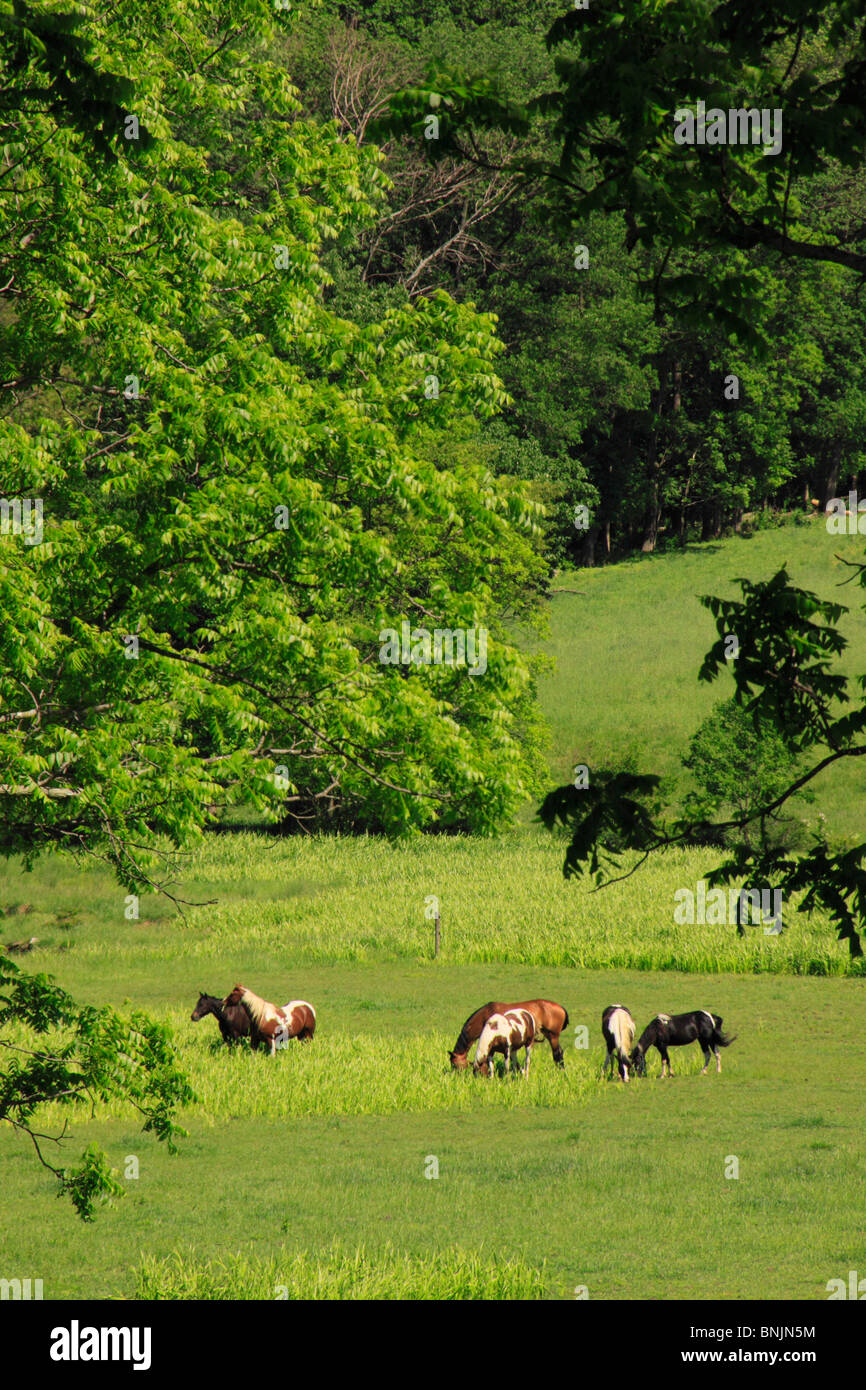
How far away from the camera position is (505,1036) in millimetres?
19672

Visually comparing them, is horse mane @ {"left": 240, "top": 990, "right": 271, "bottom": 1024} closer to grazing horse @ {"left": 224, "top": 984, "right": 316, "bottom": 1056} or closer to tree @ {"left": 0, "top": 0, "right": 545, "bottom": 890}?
grazing horse @ {"left": 224, "top": 984, "right": 316, "bottom": 1056}

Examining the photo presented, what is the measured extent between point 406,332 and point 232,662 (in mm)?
6077

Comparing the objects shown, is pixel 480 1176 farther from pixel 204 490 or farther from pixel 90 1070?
pixel 204 490

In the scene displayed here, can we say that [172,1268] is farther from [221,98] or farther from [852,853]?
[221,98]

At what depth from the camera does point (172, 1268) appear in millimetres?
11656

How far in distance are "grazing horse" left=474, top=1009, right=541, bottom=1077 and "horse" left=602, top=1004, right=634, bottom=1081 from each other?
3.92 feet

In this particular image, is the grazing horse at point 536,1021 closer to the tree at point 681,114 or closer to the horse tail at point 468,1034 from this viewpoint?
the horse tail at point 468,1034

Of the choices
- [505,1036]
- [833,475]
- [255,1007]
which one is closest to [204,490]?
[505,1036]

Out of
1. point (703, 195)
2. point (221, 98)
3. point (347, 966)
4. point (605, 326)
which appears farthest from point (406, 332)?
point (605, 326)

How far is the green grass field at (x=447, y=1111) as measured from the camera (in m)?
12.2

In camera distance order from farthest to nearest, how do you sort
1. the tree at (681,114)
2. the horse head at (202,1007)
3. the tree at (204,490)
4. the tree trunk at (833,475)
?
the tree trunk at (833,475)
the horse head at (202,1007)
the tree at (204,490)
the tree at (681,114)

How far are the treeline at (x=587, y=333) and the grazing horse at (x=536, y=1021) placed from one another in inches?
1498

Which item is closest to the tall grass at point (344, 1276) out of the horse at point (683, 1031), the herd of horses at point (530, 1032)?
the herd of horses at point (530, 1032)

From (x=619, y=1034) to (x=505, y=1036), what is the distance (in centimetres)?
181
